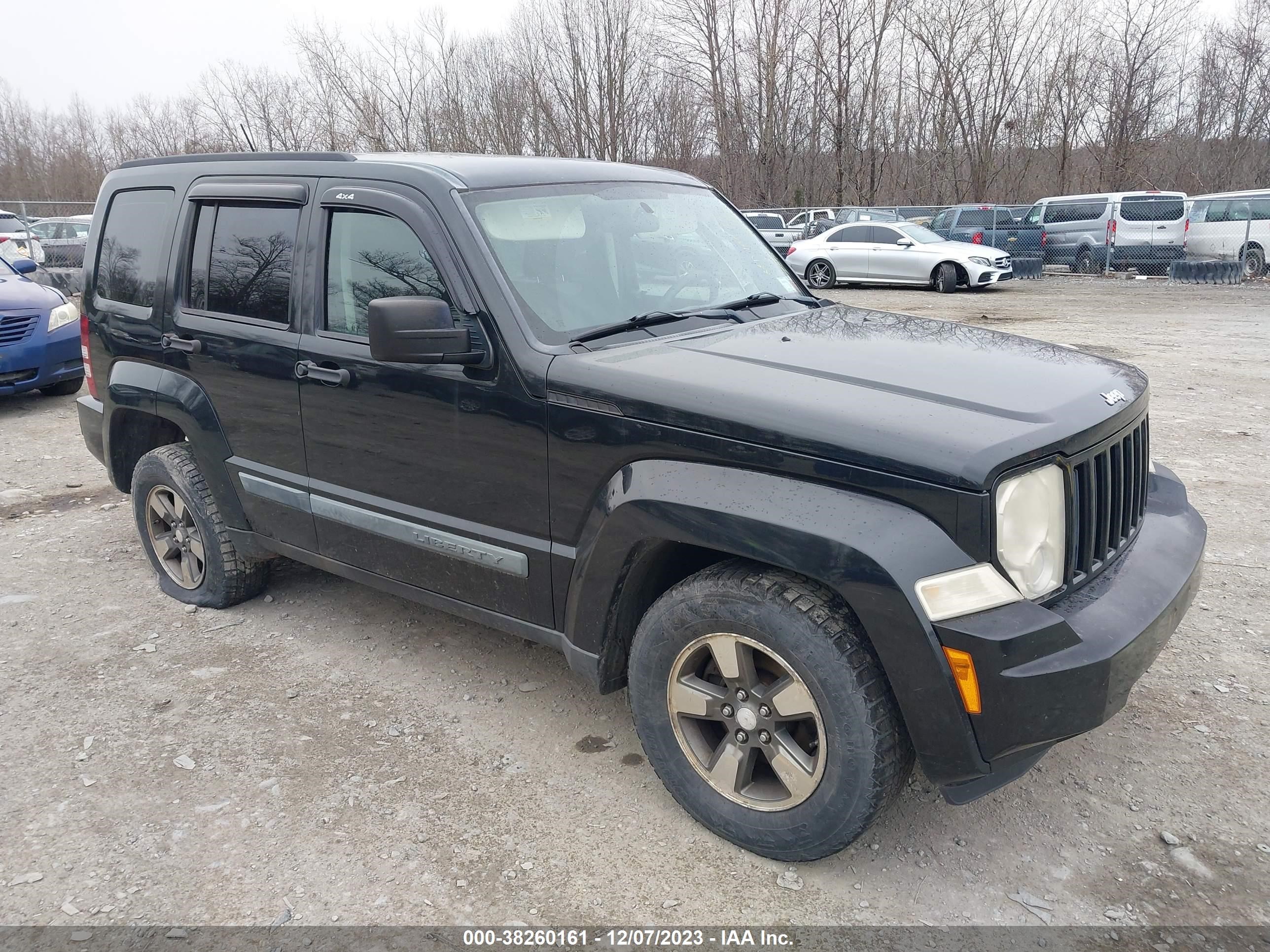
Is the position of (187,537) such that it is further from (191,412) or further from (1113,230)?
(1113,230)

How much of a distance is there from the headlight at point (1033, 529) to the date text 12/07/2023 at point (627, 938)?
3.63 ft

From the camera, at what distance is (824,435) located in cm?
238

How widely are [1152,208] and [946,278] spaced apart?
17.9 feet

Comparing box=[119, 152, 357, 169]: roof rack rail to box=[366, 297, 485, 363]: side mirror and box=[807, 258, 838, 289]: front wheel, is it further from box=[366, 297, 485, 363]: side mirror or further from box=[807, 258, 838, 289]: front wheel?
box=[807, 258, 838, 289]: front wheel

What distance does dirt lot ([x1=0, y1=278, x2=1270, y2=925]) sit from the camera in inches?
102

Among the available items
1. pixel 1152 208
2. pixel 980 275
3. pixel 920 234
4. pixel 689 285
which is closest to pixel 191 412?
A: pixel 689 285

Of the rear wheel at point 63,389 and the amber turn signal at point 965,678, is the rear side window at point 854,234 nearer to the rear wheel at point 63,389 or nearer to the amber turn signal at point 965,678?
the rear wheel at point 63,389

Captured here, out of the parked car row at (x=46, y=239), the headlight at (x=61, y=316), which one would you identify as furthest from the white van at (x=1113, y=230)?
the parked car row at (x=46, y=239)

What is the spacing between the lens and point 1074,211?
71.5ft

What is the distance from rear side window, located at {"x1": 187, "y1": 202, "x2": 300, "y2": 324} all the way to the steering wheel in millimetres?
1452

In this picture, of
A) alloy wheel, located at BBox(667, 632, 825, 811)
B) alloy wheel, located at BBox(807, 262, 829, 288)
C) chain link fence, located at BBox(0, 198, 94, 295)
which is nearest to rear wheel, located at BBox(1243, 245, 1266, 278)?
alloy wheel, located at BBox(807, 262, 829, 288)

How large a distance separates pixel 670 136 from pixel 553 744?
36249 mm

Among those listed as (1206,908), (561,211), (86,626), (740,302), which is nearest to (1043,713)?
(1206,908)

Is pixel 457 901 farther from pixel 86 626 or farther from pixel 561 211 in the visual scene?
pixel 86 626
